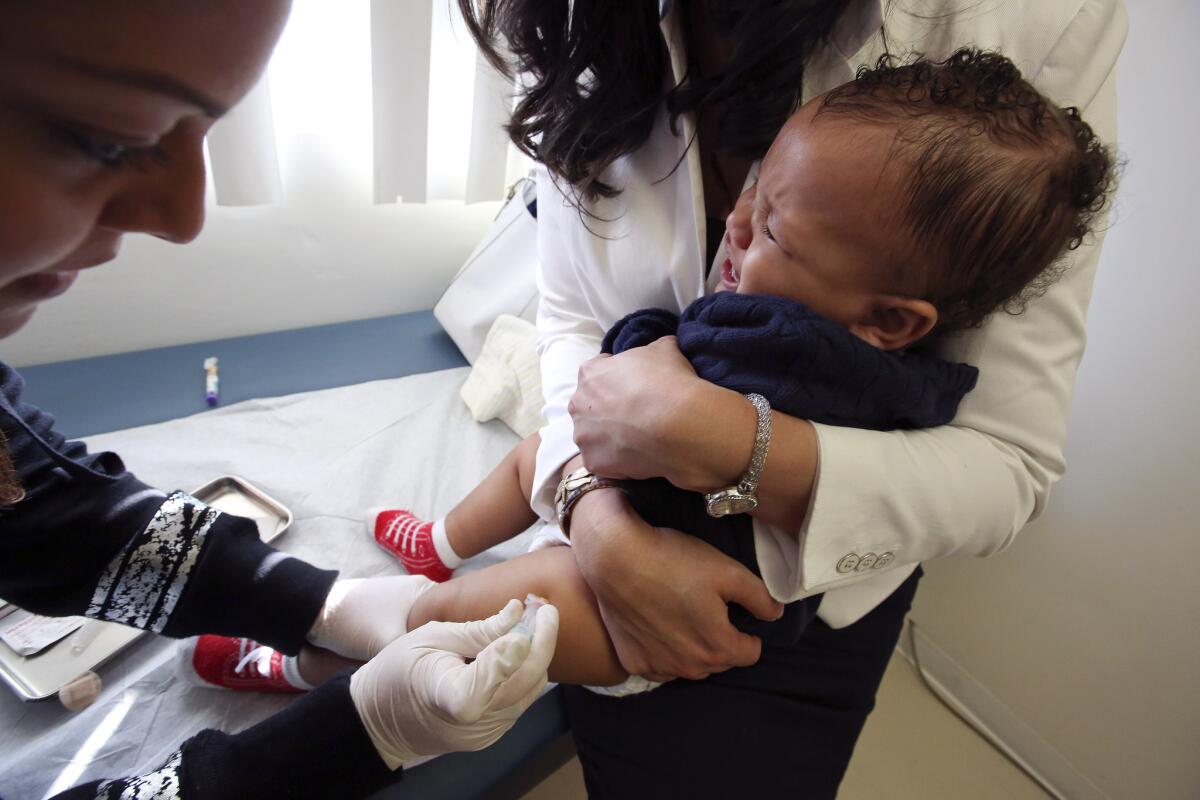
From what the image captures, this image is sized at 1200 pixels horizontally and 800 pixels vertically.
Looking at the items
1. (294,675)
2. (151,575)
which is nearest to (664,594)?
(294,675)

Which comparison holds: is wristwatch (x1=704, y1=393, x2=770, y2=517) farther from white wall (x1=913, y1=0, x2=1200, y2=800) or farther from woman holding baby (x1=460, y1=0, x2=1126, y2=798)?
white wall (x1=913, y1=0, x2=1200, y2=800)

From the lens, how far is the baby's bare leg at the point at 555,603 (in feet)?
2.68

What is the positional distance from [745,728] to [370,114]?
1449 mm

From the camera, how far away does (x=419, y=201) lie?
153cm

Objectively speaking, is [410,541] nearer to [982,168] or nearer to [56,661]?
[56,661]

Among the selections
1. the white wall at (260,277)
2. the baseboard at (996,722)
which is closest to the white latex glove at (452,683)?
the white wall at (260,277)

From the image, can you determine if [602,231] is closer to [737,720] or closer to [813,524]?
[813,524]

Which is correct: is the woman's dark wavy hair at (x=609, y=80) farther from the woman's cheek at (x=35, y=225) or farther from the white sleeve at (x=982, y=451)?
the woman's cheek at (x=35, y=225)

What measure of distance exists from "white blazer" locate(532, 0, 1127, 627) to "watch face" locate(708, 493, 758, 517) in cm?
7

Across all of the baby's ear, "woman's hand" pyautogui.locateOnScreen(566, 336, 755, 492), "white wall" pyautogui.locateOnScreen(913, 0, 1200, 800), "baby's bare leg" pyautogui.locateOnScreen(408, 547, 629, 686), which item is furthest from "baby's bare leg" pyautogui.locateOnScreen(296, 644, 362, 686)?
"white wall" pyautogui.locateOnScreen(913, 0, 1200, 800)

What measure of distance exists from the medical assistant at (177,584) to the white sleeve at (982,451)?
0.60 meters

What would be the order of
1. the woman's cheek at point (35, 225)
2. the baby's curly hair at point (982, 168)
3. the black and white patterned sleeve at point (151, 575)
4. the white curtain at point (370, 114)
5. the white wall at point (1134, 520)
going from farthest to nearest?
the white curtain at point (370, 114) < the white wall at point (1134, 520) < the black and white patterned sleeve at point (151, 575) < the baby's curly hair at point (982, 168) < the woman's cheek at point (35, 225)

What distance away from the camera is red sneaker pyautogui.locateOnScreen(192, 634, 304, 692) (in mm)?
945

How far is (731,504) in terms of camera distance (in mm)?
716
